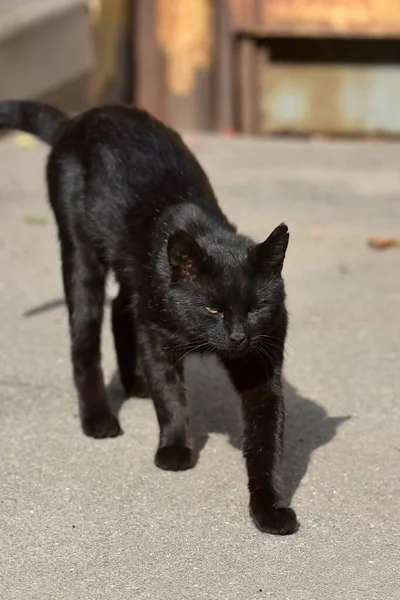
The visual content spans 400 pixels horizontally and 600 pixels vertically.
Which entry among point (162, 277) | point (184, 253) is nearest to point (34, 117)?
point (162, 277)

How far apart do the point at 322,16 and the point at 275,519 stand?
6673 mm

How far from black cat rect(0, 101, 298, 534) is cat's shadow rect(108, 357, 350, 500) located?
237 mm

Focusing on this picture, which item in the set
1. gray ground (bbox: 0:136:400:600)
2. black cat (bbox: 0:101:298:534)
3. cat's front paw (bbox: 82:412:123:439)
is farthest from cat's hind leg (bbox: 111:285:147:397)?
cat's front paw (bbox: 82:412:123:439)

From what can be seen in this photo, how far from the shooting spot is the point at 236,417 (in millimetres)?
5117

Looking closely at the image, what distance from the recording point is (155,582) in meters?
3.64

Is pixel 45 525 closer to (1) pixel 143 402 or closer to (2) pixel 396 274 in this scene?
(1) pixel 143 402

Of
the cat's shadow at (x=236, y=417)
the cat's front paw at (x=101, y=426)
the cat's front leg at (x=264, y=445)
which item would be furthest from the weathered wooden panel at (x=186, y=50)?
the cat's front leg at (x=264, y=445)

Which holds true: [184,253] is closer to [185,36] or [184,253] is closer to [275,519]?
[275,519]

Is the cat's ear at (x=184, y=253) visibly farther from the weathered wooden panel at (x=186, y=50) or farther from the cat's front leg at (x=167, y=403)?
the weathered wooden panel at (x=186, y=50)

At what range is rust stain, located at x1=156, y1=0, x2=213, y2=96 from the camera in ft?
33.5

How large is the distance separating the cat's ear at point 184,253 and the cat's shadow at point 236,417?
0.72 metres

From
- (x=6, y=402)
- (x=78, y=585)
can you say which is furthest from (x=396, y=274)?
(x=78, y=585)

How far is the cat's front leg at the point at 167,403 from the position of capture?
449cm

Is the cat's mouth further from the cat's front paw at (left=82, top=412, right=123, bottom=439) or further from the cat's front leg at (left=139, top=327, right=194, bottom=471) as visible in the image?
the cat's front paw at (left=82, top=412, right=123, bottom=439)
